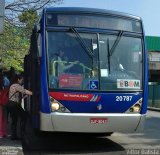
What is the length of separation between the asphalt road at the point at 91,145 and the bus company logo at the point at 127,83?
60.0 inches

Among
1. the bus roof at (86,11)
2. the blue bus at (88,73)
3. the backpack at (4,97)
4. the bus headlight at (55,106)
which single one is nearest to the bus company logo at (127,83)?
the blue bus at (88,73)

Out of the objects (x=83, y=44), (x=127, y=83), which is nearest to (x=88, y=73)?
(x=83, y=44)

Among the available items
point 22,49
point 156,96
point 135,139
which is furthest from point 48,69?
point 156,96

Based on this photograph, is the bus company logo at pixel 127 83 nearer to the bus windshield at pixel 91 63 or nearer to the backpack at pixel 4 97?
the bus windshield at pixel 91 63

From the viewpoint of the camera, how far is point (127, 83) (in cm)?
1055

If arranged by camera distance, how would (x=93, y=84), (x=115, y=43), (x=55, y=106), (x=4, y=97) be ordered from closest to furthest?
(x=55, y=106)
(x=93, y=84)
(x=115, y=43)
(x=4, y=97)

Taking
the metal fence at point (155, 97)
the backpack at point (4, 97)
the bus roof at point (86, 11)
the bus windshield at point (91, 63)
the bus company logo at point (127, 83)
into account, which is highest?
the bus roof at point (86, 11)

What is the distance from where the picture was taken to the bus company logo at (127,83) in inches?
412

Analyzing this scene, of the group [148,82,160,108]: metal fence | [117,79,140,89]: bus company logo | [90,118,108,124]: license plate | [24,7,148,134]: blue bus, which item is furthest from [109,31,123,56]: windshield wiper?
[148,82,160,108]: metal fence

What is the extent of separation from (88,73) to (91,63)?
0.24 m

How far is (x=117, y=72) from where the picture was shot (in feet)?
34.6

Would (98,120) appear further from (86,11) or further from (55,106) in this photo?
(86,11)

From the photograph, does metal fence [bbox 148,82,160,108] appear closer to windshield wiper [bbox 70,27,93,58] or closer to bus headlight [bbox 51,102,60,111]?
windshield wiper [bbox 70,27,93,58]

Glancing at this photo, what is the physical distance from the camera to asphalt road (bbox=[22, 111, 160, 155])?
1079cm
